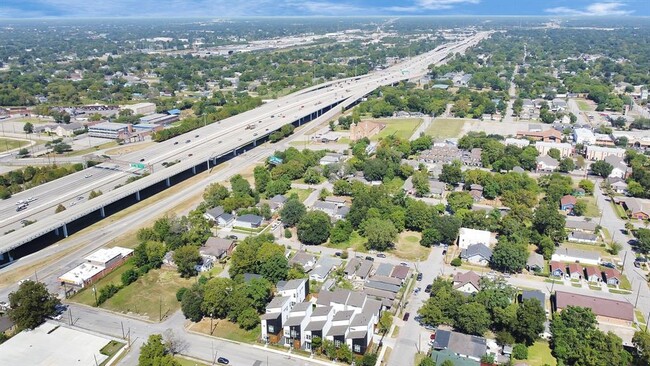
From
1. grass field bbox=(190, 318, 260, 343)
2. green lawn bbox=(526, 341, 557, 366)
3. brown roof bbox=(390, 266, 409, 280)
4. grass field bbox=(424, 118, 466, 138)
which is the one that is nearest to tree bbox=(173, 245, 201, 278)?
grass field bbox=(190, 318, 260, 343)

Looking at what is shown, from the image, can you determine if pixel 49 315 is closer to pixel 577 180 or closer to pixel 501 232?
pixel 501 232

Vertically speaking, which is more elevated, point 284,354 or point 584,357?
point 584,357

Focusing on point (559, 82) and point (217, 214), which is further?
point (559, 82)

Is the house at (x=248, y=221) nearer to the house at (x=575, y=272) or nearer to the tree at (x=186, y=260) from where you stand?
the tree at (x=186, y=260)

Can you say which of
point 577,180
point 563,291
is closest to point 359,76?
point 577,180

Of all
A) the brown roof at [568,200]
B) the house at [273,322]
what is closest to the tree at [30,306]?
the house at [273,322]

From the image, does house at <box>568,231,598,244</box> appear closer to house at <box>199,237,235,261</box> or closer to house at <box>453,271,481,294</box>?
house at <box>453,271,481,294</box>
